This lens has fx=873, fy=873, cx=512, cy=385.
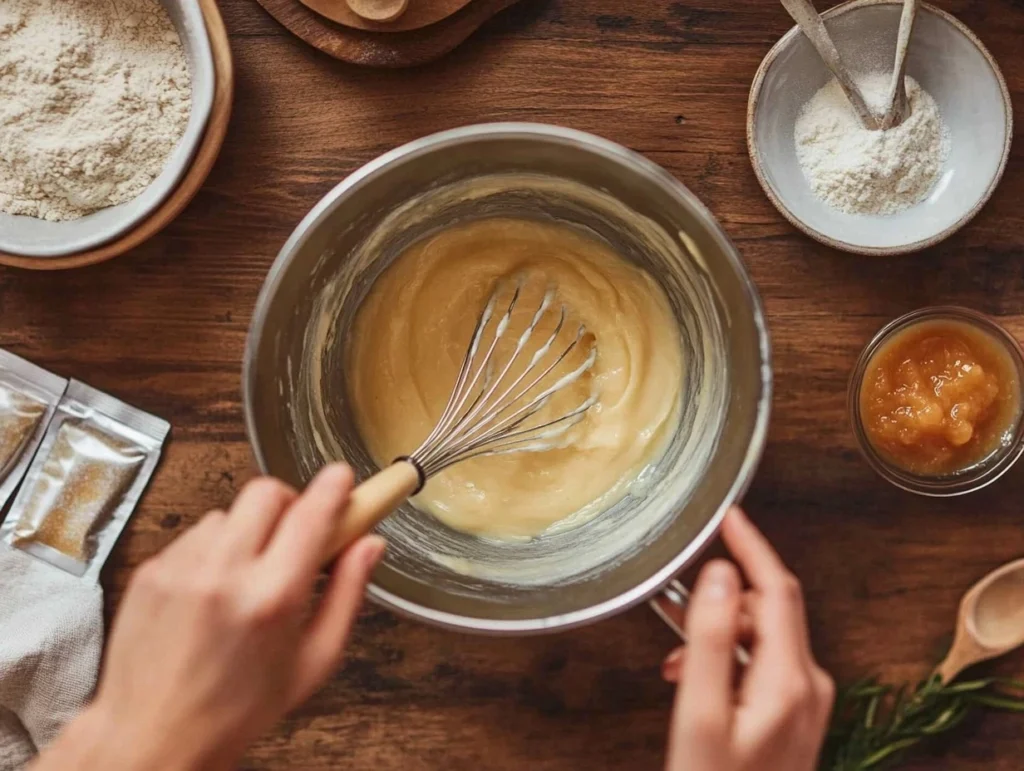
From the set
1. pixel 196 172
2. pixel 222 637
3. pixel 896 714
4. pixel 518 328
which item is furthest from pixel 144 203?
pixel 896 714

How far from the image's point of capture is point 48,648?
1039mm

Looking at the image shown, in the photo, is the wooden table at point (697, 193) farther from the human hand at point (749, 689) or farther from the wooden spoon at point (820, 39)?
the human hand at point (749, 689)

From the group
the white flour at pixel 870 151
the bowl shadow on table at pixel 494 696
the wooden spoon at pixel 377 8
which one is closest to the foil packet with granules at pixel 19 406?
the bowl shadow on table at pixel 494 696

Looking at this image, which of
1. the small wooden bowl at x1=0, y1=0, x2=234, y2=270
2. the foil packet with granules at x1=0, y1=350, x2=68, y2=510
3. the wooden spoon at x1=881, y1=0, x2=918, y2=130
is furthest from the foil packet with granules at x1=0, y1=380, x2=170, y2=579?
the wooden spoon at x1=881, y1=0, x2=918, y2=130

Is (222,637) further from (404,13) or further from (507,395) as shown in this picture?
(404,13)

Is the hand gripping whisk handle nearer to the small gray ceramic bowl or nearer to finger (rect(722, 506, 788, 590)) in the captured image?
finger (rect(722, 506, 788, 590))

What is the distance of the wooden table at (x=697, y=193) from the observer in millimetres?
1041

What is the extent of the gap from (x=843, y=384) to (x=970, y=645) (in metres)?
0.35

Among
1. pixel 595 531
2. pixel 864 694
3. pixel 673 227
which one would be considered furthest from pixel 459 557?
pixel 864 694

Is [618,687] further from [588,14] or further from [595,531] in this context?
[588,14]

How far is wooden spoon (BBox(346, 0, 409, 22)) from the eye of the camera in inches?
38.7

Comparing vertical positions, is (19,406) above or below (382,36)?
below

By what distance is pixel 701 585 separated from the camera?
2.37 feet

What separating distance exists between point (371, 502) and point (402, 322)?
0.36m
